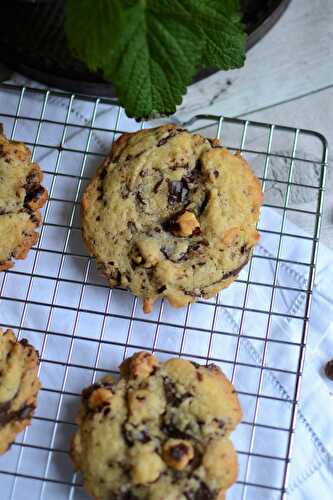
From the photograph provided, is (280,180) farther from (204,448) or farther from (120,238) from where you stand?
(204,448)

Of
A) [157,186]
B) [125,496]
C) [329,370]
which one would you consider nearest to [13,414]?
[125,496]

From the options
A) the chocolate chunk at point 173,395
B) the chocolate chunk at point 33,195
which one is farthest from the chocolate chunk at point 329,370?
the chocolate chunk at point 33,195

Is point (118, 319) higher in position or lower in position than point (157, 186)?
lower

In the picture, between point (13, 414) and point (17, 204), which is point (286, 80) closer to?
point (17, 204)

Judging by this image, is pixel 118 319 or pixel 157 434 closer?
pixel 157 434

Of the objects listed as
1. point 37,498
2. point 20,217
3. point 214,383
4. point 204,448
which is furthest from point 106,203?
point 37,498

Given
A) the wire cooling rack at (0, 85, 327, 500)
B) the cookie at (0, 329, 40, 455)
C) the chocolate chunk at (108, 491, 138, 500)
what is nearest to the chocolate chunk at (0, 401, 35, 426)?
the cookie at (0, 329, 40, 455)
